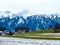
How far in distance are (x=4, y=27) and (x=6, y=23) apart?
0.18 metres

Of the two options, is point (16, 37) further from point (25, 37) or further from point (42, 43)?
point (42, 43)

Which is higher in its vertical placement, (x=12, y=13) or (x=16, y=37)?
(x=12, y=13)

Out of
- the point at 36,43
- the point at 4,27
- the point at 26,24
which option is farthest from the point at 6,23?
the point at 36,43

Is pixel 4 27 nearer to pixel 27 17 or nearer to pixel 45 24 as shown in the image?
pixel 27 17

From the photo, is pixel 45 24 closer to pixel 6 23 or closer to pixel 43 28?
pixel 43 28

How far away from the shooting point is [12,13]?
8.38m

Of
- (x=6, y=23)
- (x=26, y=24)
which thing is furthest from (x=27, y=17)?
(x=6, y=23)

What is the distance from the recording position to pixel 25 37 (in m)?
8.43

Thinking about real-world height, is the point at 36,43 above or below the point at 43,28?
below

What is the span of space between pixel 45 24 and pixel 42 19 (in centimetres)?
20

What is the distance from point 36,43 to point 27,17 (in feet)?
3.14

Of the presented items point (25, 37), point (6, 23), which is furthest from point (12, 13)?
point (25, 37)

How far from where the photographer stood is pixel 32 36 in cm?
834

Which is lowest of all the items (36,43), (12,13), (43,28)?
(36,43)
